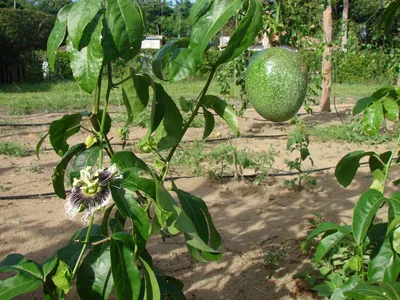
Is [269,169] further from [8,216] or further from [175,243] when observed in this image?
[8,216]

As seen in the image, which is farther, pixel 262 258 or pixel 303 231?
pixel 303 231

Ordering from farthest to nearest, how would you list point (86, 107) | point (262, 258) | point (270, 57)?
point (86, 107) → point (262, 258) → point (270, 57)

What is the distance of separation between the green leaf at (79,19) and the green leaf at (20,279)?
1.92 ft

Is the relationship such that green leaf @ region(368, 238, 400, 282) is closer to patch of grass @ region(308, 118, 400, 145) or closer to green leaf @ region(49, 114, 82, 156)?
green leaf @ region(49, 114, 82, 156)

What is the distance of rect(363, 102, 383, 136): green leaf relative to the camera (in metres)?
1.59

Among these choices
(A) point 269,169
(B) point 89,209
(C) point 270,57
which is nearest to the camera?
(B) point 89,209

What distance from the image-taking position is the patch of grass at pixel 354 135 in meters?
5.77

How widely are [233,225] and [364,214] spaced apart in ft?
6.01

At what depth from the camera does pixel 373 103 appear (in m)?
1.64

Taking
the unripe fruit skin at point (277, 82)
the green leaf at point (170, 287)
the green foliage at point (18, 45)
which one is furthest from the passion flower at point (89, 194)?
the green foliage at point (18, 45)

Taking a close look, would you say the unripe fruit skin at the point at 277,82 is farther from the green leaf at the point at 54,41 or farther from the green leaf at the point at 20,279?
the green leaf at the point at 20,279

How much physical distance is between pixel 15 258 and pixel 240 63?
4.41 m

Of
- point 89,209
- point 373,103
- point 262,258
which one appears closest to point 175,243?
point 262,258

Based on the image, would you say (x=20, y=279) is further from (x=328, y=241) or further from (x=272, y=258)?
(x=272, y=258)
